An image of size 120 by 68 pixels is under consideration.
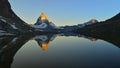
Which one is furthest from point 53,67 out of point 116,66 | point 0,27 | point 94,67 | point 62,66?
point 0,27

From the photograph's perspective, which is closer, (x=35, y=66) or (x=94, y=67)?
(x=94, y=67)

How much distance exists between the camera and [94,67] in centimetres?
2714

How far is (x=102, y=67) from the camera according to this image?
27.0 metres

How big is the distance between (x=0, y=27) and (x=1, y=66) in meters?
162

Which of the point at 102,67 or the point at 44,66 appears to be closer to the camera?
the point at 102,67

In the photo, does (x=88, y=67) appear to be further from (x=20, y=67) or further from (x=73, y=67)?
(x=20, y=67)

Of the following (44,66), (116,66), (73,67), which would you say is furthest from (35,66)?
(116,66)

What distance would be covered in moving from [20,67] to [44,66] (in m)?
3.26

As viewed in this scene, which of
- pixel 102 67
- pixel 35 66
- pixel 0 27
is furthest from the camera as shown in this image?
pixel 0 27

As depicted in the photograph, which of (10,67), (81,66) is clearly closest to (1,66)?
(10,67)

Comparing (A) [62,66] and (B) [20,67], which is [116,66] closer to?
(A) [62,66]

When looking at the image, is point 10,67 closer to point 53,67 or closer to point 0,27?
point 53,67

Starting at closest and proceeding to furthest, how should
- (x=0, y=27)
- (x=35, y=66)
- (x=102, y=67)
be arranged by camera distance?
(x=102, y=67) → (x=35, y=66) → (x=0, y=27)

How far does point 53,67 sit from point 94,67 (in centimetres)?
539
